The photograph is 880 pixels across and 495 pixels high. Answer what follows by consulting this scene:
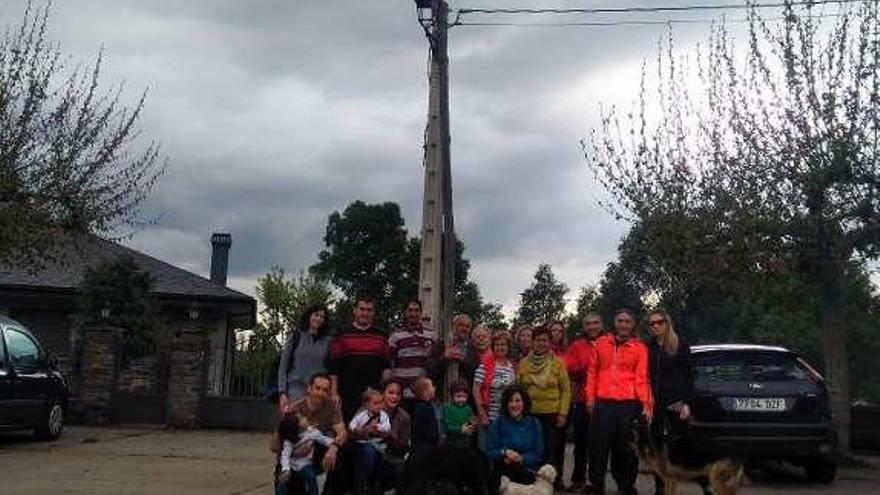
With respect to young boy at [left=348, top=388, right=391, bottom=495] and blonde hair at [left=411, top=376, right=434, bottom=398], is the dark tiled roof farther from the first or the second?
young boy at [left=348, top=388, right=391, bottom=495]

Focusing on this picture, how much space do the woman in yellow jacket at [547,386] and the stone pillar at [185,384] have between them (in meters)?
8.73

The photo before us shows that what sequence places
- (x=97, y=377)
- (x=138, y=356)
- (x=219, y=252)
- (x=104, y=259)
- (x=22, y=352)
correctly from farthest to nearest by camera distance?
1. (x=219, y=252)
2. (x=104, y=259)
3. (x=138, y=356)
4. (x=97, y=377)
5. (x=22, y=352)

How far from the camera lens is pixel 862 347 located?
48781mm

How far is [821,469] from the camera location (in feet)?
34.8

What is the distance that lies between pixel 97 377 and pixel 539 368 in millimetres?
9962

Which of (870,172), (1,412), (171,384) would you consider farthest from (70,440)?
(870,172)

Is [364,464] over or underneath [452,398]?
underneath

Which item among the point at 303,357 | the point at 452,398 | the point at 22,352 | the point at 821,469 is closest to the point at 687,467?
the point at 452,398

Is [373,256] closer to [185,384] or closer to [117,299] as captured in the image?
[117,299]

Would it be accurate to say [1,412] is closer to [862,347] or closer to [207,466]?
[207,466]

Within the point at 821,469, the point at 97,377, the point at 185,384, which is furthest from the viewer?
the point at 97,377

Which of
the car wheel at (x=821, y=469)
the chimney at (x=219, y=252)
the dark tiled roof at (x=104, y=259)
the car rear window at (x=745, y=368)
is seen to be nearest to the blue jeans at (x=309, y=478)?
the car rear window at (x=745, y=368)

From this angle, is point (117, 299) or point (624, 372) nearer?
point (624, 372)

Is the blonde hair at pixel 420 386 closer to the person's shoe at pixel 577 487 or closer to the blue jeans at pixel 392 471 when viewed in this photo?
the blue jeans at pixel 392 471
